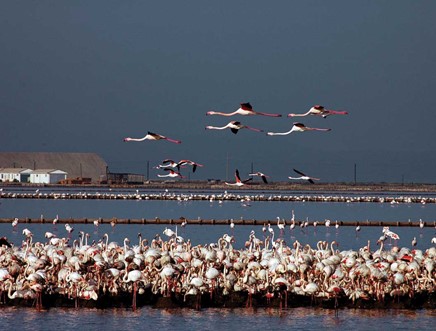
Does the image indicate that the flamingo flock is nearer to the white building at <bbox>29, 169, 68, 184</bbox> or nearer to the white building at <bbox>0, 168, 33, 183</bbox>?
the white building at <bbox>29, 169, 68, 184</bbox>

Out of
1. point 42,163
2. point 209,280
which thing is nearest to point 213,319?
point 209,280

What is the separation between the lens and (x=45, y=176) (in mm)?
179750

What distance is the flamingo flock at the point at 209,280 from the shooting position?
85.7ft

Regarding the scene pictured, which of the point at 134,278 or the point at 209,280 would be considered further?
the point at 209,280

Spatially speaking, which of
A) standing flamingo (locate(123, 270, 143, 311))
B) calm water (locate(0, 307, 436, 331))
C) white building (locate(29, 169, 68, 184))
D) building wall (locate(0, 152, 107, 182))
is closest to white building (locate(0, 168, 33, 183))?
white building (locate(29, 169, 68, 184))

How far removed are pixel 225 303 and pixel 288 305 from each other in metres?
1.57

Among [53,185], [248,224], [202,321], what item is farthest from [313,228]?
[53,185]

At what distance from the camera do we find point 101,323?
24.6 metres

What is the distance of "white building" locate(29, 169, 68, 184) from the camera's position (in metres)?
180

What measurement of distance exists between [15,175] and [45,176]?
505 cm

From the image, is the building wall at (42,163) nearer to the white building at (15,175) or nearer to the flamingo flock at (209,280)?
the white building at (15,175)

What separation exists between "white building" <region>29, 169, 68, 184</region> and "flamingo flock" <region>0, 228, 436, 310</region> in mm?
152732

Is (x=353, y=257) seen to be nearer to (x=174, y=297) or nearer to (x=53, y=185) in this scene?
(x=174, y=297)

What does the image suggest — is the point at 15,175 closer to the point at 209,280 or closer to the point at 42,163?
the point at 42,163
